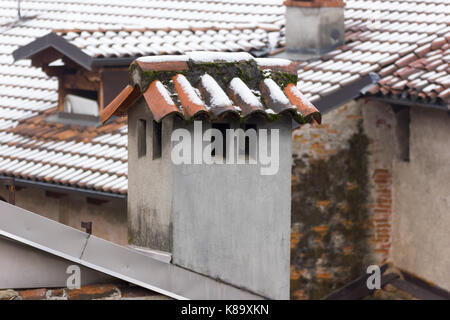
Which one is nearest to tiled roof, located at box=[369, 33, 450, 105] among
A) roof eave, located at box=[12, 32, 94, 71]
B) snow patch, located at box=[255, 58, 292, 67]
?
roof eave, located at box=[12, 32, 94, 71]

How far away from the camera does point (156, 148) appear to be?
22.4 ft

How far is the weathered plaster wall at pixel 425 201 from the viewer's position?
1203cm

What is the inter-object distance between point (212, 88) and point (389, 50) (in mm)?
6305

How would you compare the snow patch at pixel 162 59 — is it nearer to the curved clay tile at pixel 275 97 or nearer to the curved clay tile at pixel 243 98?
the curved clay tile at pixel 243 98

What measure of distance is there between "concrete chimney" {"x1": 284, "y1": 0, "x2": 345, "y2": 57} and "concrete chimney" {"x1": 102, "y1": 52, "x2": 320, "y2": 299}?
22.3 feet

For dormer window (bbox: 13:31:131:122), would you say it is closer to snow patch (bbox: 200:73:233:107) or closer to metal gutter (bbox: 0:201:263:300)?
snow patch (bbox: 200:73:233:107)

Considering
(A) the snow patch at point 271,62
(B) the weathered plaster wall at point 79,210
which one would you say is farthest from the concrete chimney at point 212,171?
(B) the weathered plaster wall at point 79,210

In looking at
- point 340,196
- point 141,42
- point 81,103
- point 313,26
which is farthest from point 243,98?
point 313,26

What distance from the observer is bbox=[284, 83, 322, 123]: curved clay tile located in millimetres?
7070

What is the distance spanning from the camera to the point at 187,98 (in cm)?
673
